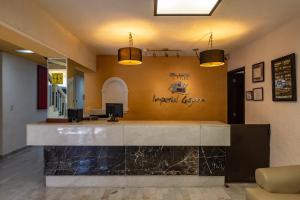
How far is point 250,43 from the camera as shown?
16.6ft

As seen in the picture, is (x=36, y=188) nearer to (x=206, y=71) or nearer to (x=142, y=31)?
(x=142, y=31)

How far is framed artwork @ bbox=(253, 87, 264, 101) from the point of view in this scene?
15.0 feet

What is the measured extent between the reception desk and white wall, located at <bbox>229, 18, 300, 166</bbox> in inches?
33.9

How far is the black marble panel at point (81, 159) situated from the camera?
3.89 metres

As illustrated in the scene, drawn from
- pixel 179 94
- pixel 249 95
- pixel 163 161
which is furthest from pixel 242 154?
pixel 179 94

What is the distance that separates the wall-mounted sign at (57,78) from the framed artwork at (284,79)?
3.67 m

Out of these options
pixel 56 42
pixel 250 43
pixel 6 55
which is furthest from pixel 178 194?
pixel 6 55

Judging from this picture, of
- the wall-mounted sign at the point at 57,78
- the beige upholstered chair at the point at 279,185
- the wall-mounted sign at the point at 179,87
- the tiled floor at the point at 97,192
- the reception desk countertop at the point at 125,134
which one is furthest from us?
the wall-mounted sign at the point at 179,87

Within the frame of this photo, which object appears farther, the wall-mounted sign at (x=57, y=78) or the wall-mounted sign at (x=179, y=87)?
the wall-mounted sign at (x=179, y=87)

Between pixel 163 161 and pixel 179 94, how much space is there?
2922 millimetres

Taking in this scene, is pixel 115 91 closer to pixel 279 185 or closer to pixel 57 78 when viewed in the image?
pixel 57 78

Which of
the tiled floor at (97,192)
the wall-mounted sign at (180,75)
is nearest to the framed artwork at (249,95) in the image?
the wall-mounted sign at (180,75)

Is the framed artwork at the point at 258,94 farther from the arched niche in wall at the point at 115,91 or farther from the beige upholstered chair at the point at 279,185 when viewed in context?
the arched niche in wall at the point at 115,91

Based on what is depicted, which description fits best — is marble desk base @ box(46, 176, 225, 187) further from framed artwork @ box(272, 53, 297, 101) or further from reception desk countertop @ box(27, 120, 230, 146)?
framed artwork @ box(272, 53, 297, 101)
